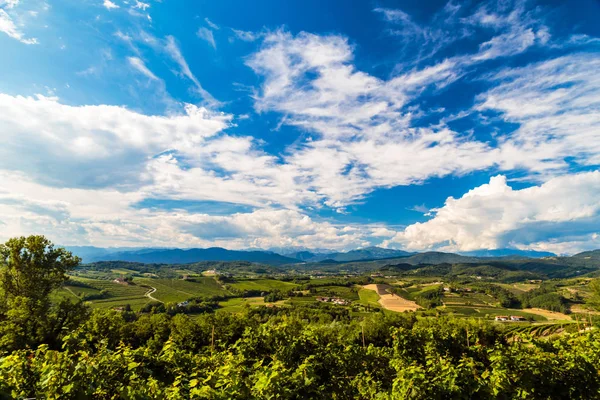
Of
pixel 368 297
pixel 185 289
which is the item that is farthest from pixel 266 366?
pixel 185 289

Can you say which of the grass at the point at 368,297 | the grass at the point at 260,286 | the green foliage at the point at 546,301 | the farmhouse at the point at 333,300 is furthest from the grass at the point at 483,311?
the grass at the point at 260,286

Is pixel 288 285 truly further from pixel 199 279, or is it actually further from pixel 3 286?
pixel 3 286

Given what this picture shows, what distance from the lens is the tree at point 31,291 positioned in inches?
911

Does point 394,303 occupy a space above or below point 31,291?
below

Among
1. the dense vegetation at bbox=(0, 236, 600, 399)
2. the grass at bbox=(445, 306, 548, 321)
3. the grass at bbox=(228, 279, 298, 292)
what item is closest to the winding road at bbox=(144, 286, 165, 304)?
the grass at bbox=(228, 279, 298, 292)

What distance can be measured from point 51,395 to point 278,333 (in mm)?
9606

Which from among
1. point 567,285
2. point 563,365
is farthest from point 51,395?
point 567,285

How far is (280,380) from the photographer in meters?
7.82

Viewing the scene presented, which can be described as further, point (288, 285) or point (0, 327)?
point (288, 285)

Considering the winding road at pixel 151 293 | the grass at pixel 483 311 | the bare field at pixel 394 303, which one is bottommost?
the bare field at pixel 394 303

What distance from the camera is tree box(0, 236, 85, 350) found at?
23.1 m

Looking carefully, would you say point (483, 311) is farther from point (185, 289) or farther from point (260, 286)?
point (185, 289)

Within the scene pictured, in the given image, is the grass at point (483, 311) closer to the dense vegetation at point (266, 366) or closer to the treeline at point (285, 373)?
the dense vegetation at point (266, 366)

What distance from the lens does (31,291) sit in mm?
26000
